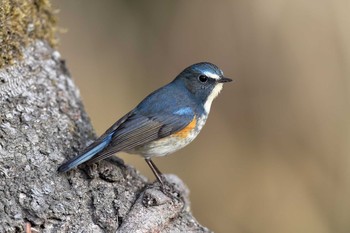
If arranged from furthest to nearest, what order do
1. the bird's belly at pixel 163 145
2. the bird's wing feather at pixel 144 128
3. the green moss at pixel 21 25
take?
the bird's belly at pixel 163 145 < the bird's wing feather at pixel 144 128 < the green moss at pixel 21 25

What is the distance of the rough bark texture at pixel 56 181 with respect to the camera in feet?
11.3

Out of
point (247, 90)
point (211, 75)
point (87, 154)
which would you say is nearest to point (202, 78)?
point (211, 75)

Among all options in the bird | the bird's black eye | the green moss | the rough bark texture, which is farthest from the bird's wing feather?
the green moss

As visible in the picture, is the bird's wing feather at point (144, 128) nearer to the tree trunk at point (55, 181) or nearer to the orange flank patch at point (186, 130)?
the orange flank patch at point (186, 130)

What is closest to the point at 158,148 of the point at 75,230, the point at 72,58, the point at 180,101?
the point at 180,101

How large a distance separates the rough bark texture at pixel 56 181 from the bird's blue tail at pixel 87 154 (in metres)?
0.07

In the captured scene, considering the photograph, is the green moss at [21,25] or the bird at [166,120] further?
the bird at [166,120]

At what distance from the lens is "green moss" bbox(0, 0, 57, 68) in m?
4.11

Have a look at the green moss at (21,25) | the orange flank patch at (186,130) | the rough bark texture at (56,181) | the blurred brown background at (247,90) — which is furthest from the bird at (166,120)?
the blurred brown background at (247,90)

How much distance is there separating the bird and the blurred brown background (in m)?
2.50

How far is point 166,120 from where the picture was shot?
443 centimetres

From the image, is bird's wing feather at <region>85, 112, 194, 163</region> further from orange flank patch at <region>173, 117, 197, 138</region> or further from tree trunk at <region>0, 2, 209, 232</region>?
tree trunk at <region>0, 2, 209, 232</region>

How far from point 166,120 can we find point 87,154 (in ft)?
2.66

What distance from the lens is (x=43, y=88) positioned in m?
4.26
